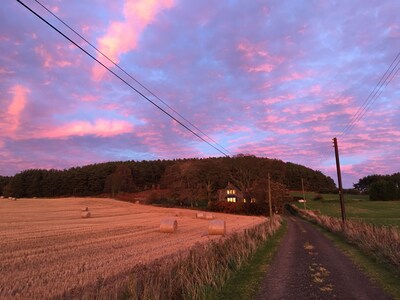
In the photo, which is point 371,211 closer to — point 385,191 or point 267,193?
point 267,193

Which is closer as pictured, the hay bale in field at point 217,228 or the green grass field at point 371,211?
the hay bale in field at point 217,228

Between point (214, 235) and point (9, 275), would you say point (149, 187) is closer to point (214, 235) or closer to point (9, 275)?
point (214, 235)

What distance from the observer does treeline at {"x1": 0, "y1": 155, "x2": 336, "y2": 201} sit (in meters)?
108

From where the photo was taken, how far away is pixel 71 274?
1264 cm

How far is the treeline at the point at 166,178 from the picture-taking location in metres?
108

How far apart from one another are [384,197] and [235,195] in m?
49.9

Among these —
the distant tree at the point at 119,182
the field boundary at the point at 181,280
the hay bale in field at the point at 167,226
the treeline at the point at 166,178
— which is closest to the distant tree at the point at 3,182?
the treeline at the point at 166,178

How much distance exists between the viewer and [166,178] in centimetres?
11519

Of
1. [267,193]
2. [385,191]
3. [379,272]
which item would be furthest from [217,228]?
[385,191]

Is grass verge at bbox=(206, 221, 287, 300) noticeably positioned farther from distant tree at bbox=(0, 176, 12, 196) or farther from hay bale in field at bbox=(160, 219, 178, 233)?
distant tree at bbox=(0, 176, 12, 196)

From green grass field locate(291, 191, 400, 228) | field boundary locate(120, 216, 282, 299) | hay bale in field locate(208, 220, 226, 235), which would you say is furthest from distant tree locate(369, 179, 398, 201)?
field boundary locate(120, 216, 282, 299)

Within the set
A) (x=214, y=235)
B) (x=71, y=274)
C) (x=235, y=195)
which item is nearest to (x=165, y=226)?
(x=214, y=235)

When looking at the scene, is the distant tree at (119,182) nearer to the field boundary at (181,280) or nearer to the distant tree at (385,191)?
the distant tree at (385,191)

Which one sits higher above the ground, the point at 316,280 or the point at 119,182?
the point at 119,182
